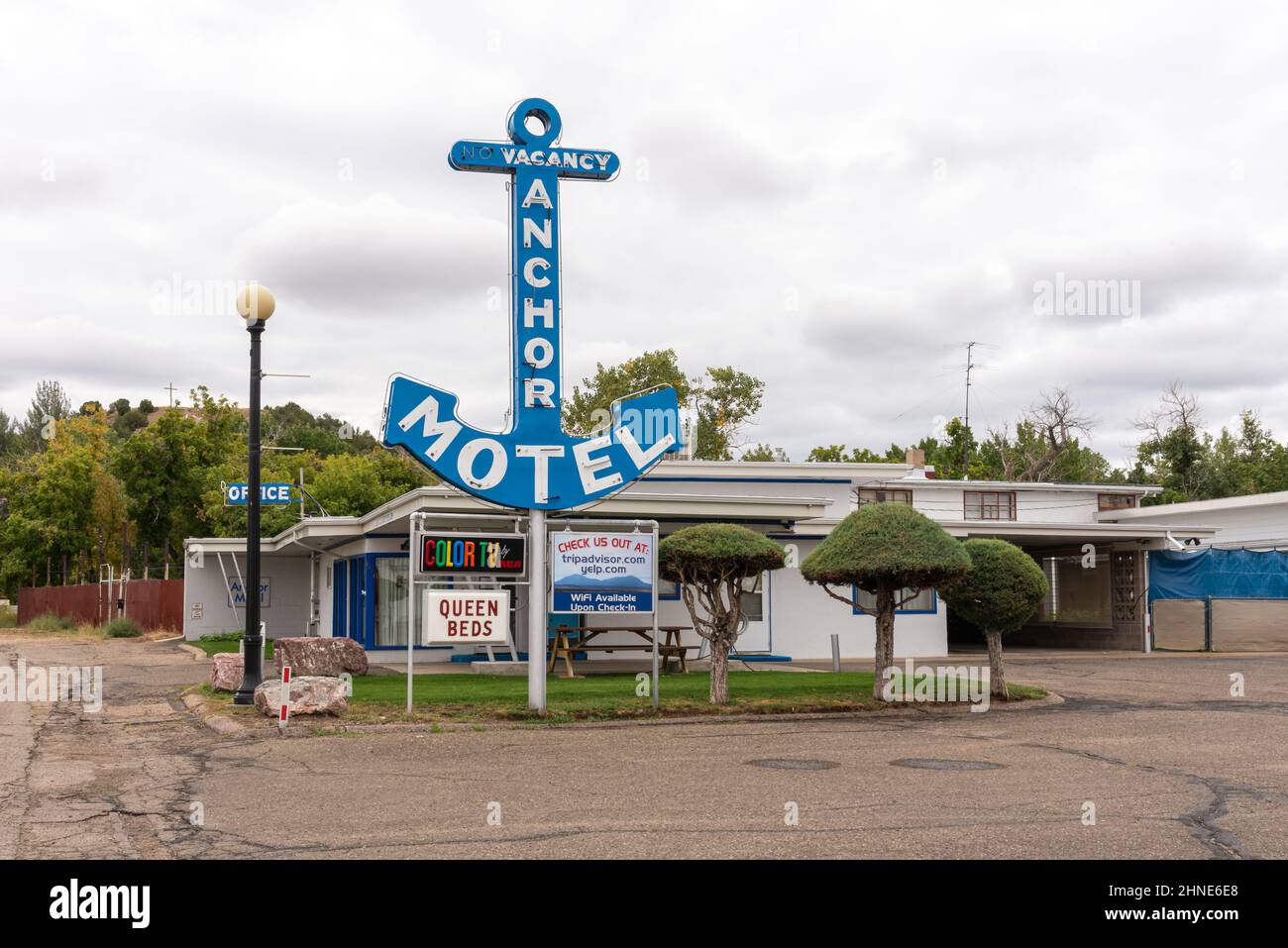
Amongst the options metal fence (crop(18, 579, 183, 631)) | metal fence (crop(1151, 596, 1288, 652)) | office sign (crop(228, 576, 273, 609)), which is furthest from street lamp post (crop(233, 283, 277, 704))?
metal fence (crop(18, 579, 183, 631))

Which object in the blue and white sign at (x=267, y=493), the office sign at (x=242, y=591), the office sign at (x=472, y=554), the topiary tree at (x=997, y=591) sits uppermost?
the blue and white sign at (x=267, y=493)

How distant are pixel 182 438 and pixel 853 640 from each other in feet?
104

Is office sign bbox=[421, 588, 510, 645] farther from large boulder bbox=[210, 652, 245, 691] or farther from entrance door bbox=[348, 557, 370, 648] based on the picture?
entrance door bbox=[348, 557, 370, 648]

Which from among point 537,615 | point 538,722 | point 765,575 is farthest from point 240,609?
point 538,722

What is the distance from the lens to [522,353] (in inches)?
614

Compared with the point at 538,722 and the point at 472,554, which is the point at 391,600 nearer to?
the point at 472,554

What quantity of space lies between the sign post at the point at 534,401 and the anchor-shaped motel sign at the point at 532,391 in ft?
0.04

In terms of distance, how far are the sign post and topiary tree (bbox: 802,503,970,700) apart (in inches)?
121

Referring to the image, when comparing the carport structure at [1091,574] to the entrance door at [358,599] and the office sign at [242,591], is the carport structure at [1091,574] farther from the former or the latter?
the office sign at [242,591]

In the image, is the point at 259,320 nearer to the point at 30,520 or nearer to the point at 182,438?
the point at 182,438

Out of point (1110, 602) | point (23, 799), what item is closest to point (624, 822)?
point (23, 799)

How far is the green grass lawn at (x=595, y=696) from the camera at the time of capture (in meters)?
15.5

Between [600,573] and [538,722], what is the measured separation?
2.20 m

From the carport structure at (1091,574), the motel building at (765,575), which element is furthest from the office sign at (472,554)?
the carport structure at (1091,574)
